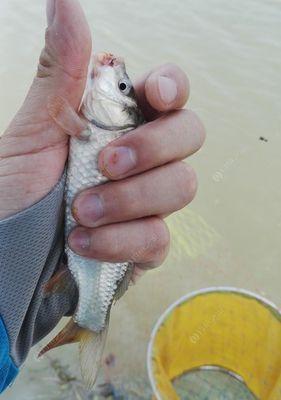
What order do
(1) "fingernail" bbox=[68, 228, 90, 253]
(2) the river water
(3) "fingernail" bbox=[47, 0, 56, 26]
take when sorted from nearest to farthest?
(3) "fingernail" bbox=[47, 0, 56, 26], (1) "fingernail" bbox=[68, 228, 90, 253], (2) the river water

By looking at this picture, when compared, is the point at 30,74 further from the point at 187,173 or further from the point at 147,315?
the point at 187,173

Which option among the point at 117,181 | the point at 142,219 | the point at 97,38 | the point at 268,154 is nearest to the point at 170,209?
the point at 142,219

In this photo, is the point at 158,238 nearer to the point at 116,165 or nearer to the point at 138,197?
the point at 138,197

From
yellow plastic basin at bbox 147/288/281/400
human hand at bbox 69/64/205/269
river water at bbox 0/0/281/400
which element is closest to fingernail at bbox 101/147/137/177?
human hand at bbox 69/64/205/269

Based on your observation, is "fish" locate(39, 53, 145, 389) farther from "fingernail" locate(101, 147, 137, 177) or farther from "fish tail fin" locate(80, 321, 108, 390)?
"fish tail fin" locate(80, 321, 108, 390)

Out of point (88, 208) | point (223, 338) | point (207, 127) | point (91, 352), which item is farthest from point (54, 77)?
point (207, 127)

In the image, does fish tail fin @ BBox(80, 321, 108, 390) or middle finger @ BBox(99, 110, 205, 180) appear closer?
middle finger @ BBox(99, 110, 205, 180)
